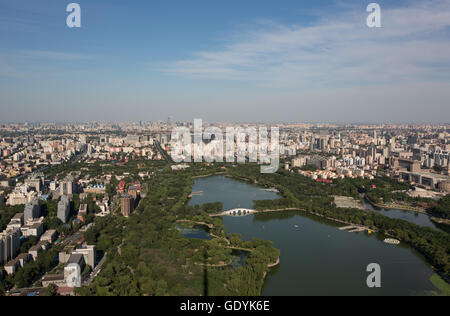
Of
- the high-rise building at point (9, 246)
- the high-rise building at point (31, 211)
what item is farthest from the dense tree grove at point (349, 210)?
the high-rise building at point (9, 246)

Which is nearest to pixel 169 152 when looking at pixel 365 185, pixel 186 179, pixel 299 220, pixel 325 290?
pixel 186 179

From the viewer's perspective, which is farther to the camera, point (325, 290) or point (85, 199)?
point (85, 199)

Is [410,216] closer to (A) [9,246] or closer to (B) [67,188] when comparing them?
(A) [9,246]

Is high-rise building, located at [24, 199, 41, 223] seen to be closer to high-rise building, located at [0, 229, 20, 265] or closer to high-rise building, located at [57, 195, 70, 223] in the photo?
high-rise building, located at [57, 195, 70, 223]

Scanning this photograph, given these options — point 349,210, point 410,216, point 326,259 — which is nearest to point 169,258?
point 326,259

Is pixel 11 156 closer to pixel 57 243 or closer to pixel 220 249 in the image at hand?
pixel 57 243

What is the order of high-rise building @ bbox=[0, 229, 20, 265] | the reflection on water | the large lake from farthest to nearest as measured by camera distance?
the reflection on water < high-rise building @ bbox=[0, 229, 20, 265] < the large lake

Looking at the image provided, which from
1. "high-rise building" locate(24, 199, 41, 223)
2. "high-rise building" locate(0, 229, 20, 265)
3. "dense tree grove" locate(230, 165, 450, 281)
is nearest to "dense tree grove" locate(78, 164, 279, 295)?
"high-rise building" locate(0, 229, 20, 265)

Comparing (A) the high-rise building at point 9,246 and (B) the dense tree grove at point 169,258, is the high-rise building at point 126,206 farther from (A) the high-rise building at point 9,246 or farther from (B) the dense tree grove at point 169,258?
(A) the high-rise building at point 9,246
